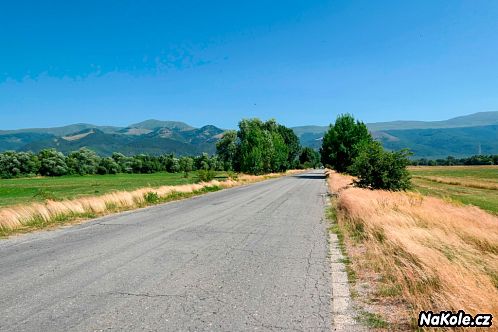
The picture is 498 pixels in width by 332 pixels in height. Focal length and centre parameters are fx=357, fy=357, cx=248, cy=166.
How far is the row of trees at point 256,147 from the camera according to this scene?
6438 cm

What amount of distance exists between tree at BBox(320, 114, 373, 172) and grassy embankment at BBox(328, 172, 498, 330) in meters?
50.9

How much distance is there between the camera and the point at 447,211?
12.2 metres

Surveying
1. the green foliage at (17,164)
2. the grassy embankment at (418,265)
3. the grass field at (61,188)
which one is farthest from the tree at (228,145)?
the grassy embankment at (418,265)

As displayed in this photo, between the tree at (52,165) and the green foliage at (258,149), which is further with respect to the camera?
the tree at (52,165)

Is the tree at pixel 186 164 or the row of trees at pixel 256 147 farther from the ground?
the row of trees at pixel 256 147

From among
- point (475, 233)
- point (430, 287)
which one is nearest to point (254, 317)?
point (430, 287)

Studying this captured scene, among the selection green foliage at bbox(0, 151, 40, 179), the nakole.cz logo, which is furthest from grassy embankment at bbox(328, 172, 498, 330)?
green foliage at bbox(0, 151, 40, 179)

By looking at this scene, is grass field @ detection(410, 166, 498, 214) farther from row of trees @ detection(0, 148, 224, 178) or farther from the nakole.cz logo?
row of trees @ detection(0, 148, 224, 178)

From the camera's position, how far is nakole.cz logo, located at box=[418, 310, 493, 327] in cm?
388

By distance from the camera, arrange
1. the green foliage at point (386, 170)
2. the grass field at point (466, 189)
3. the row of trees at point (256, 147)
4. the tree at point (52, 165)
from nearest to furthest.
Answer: the green foliage at point (386, 170) → the grass field at point (466, 189) → the row of trees at point (256, 147) → the tree at point (52, 165)

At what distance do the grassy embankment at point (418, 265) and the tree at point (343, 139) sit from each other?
50866mm

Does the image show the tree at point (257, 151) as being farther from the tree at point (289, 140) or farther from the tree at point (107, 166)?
the tree at point (107, 166)

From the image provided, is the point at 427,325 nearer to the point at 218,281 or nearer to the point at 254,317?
the point at 254,317

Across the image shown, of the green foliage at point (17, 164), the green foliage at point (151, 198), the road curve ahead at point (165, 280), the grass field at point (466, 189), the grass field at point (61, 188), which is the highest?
the green foliage at point (17, 164)
